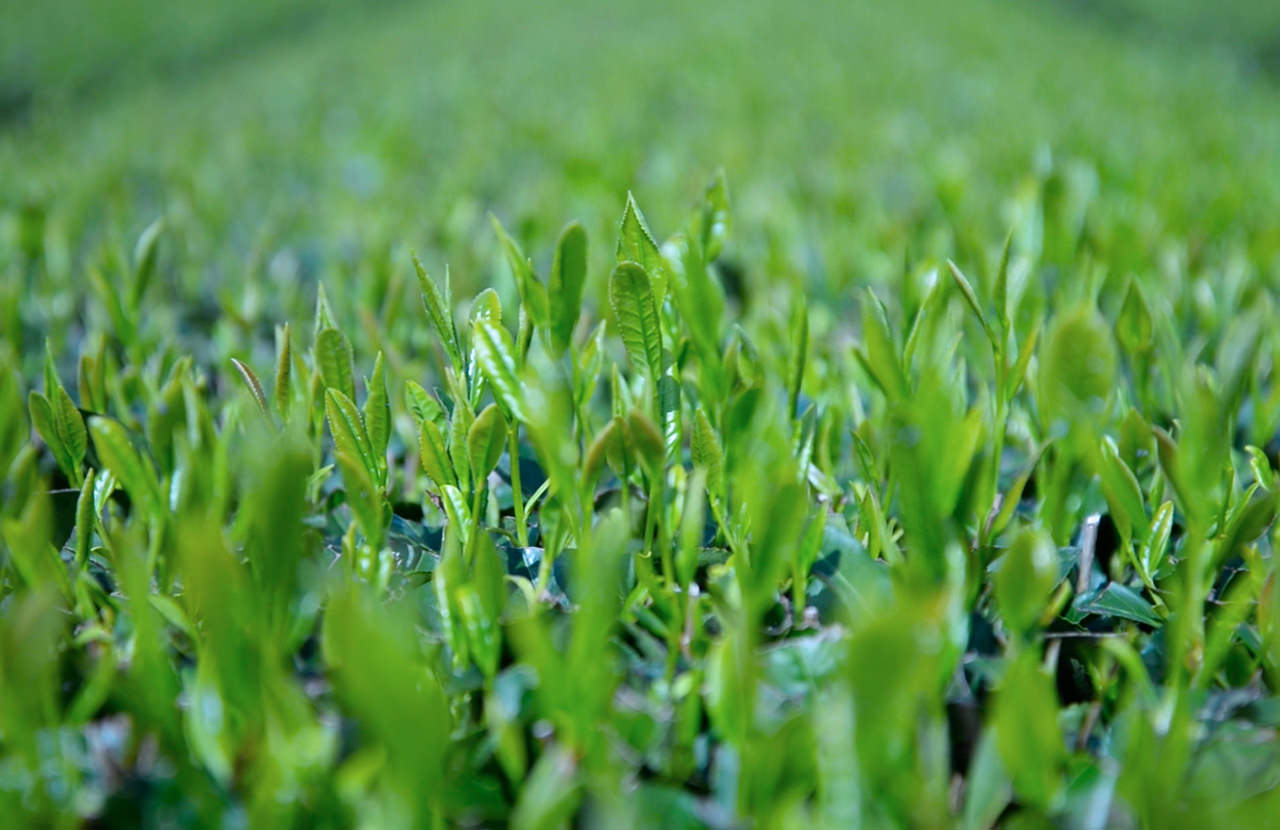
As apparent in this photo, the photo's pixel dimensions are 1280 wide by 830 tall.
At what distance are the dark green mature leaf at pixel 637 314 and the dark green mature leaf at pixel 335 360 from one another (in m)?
0.26

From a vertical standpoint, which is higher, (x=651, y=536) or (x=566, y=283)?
(x=566, y=283)

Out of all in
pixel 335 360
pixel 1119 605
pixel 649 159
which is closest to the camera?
pixel 1119 605

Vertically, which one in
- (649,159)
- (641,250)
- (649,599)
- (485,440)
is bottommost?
(649,159)

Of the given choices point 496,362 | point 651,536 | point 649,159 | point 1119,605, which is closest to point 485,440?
point 496,362

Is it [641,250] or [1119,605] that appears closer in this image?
[1119,605]

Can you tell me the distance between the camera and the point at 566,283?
0.96 m

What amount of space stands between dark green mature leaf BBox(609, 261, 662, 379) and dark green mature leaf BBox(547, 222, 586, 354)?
6cm

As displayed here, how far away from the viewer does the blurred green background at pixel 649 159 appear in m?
1.76

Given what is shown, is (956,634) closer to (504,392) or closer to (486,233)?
(504,392)

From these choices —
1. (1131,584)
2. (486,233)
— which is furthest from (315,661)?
(486,233)

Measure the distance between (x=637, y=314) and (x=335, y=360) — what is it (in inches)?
11.4

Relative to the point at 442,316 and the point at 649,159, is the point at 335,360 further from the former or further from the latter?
the point at 649,159

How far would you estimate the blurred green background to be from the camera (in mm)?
1765

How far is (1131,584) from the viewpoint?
0.90 meters
